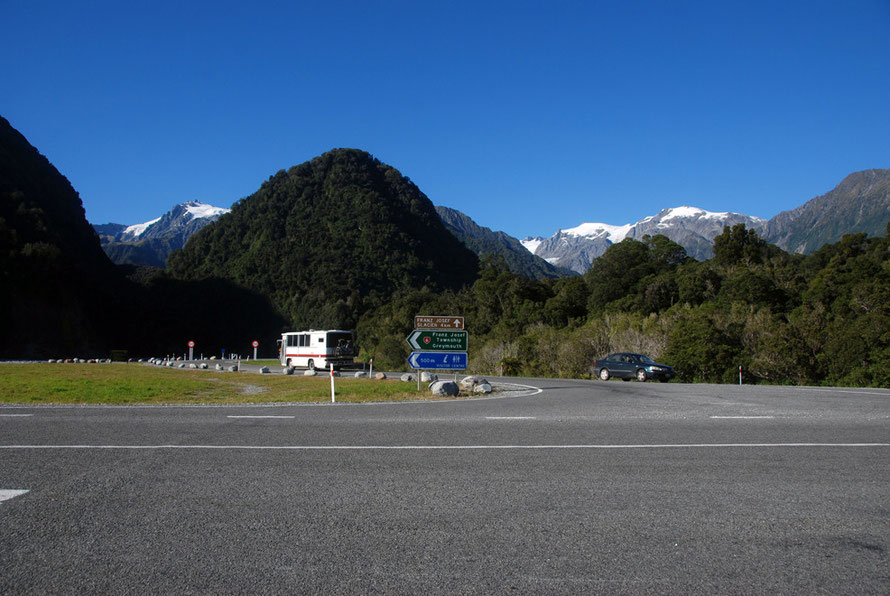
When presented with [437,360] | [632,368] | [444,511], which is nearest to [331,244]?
[632,368]

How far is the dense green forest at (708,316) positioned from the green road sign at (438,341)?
63.6 ft

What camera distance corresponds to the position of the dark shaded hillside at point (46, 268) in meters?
75.4

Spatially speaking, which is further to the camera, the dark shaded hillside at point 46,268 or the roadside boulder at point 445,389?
the dark shaded hillside at point 46,268

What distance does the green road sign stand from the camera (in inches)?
792

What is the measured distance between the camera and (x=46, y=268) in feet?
264

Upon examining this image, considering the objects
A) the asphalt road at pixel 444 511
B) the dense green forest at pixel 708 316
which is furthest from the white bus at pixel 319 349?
the asphalt road at pixel 444 511

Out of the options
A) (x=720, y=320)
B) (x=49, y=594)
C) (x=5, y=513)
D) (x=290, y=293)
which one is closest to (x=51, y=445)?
(x=5, y=513)

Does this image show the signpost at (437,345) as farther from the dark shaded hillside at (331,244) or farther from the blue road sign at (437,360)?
the dark shaded hillside at (331,244)

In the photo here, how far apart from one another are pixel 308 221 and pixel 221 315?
2941 centimetres

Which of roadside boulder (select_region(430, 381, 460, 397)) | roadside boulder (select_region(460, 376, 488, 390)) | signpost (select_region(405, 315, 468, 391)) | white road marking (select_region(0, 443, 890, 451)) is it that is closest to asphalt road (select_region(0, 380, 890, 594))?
white road marking (select_region(0, 443, 890, 451))

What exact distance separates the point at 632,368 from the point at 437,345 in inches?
503

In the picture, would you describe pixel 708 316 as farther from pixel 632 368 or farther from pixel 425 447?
pixel 425 447

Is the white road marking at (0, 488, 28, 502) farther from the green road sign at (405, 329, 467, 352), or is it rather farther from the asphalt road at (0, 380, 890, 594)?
the green road sign at (405, 329, 467, 352)

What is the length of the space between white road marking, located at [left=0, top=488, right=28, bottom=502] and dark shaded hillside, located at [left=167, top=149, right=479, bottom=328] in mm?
92449
